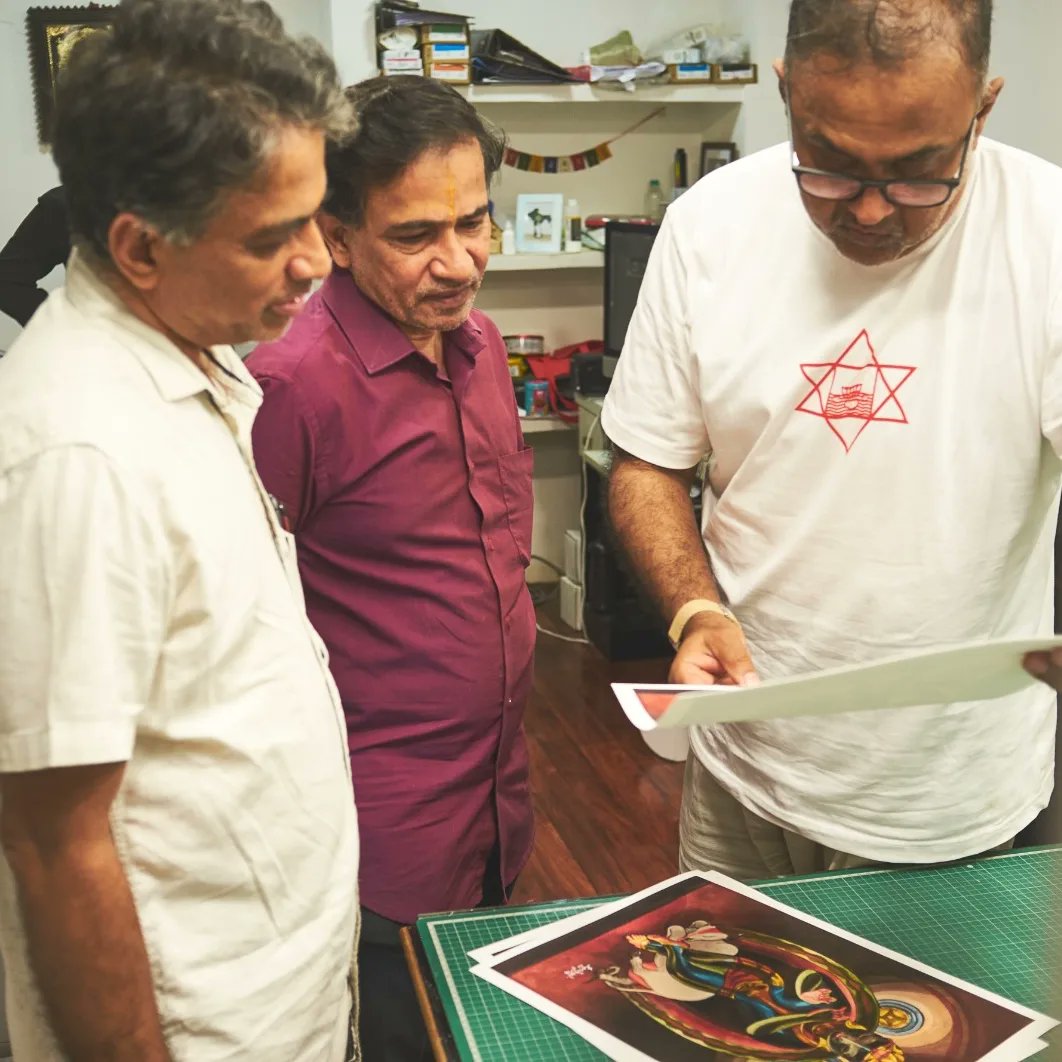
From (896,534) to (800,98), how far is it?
0.46m

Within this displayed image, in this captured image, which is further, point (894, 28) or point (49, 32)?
point (49, 32)

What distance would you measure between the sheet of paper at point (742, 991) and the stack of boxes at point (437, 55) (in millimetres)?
3479

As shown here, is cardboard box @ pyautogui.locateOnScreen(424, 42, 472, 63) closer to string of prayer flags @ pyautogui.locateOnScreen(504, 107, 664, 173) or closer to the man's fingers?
string of prayer flags @ pyautogui.locateOnScreen(504, 107, 664, 173)

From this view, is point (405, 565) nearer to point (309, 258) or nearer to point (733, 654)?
point (733, 654)

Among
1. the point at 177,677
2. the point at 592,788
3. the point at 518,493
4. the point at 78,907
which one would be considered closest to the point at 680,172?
the point at 592,788

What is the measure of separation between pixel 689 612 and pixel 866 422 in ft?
0.92

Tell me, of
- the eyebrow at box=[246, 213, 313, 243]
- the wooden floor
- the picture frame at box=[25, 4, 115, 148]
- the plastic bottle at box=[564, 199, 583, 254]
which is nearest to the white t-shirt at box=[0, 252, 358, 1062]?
the eyebrow at box=[246, 213, 313, 243]

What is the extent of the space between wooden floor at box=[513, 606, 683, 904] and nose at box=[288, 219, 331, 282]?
2.11 m

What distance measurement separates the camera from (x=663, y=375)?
4.90ft

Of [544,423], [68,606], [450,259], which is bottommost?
[544,423]

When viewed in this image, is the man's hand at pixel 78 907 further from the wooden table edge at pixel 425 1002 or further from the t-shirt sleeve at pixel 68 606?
the wooden table edge at pixel 425 1002

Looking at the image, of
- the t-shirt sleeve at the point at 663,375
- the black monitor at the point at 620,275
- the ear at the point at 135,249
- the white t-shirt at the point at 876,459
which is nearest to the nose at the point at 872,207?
the white t-shirt at the point at 876,459

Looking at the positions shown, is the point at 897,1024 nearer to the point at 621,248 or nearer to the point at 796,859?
the point at 796,859

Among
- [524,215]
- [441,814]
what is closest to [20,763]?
[441,814]
